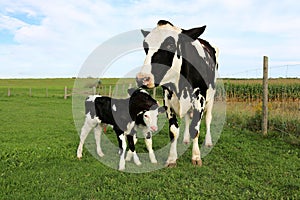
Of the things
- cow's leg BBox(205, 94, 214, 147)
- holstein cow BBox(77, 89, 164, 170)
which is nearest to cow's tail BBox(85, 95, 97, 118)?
holstein cow BBox(77, 89, 164, 170)

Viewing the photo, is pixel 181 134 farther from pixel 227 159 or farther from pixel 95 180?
pixel 95 180

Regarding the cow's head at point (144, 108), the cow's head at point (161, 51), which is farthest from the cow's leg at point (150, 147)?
the cow's head at point (161, 51)

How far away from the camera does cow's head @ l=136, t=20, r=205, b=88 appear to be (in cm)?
443

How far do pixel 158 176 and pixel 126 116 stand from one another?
4.33 feet

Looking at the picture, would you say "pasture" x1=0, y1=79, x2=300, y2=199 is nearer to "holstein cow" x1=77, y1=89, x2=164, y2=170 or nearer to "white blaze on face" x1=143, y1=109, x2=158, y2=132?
"holstein cow" x1=77, y1=89, x2=164, y2=170

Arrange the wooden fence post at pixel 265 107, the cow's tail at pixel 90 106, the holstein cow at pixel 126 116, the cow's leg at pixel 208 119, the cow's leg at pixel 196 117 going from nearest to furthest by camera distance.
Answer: the holstein cow at pixel 126 116
the cow's leg at pixel 196 117
the cow's tail at pixel 90 106
the cow's leg at pixel 208 119
the wooden fence post at pixel 265 107

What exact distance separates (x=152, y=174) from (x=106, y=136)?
364 cm

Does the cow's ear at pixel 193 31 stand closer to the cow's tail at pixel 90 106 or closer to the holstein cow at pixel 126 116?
the holstein cow at pixel 126 116

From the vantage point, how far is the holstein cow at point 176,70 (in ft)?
15.2

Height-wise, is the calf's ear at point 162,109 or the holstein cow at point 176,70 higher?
the holstein cow at point 176,70

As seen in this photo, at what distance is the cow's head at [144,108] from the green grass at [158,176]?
2.88ft

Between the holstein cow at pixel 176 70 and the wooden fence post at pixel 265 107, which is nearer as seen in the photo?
the holstein cow at pixel 176 70

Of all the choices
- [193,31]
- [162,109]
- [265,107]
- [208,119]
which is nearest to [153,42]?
[193,31]

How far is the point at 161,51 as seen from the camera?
467 centimetres
